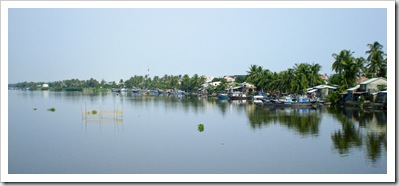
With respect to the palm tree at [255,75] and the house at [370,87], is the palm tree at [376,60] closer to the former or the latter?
the house at [370,87]

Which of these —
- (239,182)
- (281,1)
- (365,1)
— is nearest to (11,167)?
(239,182)

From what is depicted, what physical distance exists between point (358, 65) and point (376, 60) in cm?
239

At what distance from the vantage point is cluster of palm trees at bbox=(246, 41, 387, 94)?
96.7 feet

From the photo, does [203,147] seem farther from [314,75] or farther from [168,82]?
[168,82]

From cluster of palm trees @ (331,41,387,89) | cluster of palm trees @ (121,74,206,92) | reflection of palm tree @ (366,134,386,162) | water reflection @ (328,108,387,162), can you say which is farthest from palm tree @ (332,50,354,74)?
cluster of palm trees @ (121,74,206,92)

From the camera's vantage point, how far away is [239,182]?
718cm

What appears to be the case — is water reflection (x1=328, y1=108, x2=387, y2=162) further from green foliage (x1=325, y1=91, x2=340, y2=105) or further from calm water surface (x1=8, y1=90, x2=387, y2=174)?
green foliage (x1=325, y1=91, x2=340, y2=105)

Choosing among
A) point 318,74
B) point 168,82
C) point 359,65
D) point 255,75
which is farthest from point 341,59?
point 168,82

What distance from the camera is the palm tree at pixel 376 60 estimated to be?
28938 mm

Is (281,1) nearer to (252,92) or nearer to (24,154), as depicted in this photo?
(24,154)

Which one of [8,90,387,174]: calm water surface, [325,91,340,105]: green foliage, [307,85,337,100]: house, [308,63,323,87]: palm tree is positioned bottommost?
[8,90,387,174]: calm water surface

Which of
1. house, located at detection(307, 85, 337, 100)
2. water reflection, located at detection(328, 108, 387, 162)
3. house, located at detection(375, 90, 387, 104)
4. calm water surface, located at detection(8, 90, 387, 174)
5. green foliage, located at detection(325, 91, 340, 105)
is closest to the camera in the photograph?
calm water surface, located at detection(8, 90, 387, 174)

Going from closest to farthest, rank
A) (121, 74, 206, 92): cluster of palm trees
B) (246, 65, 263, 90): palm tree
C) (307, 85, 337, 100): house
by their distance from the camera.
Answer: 1. (307, 85, 337, 100): house
2. (246, 65, 263, 90): palm tree
3. (121, 74, 206, 92): cluster of palm trees

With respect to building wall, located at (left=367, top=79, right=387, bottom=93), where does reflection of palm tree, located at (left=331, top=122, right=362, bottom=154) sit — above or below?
below
